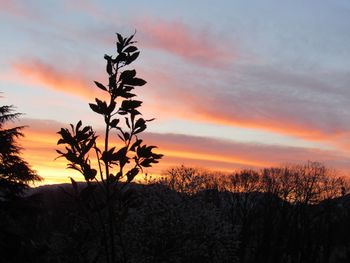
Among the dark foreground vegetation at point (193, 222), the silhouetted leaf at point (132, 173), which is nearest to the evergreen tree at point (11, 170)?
the dark foreground vegetation at point (193, 222)

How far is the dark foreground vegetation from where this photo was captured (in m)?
13.8

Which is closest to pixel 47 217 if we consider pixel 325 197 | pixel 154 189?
pixel 325 197

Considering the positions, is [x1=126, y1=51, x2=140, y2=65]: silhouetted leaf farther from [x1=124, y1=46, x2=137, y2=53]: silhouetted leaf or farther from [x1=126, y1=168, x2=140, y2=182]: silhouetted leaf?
[x1=126, y1=168, x2=140, y2=182]: silhouetted leaf

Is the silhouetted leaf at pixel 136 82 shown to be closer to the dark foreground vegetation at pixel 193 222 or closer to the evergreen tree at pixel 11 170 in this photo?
the dark foreground vegetation at pixel 193 222

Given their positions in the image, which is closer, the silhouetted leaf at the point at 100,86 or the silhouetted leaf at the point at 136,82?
the silhouetted leaf at the point at 100,86

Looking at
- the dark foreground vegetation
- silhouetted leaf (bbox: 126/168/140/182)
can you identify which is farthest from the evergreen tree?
silhouetted leaf (bbox: 126/168/140/182)

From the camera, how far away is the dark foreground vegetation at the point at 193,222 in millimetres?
13812

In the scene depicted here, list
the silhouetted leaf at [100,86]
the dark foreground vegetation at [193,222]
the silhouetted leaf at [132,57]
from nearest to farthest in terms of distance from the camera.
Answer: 1. the silhouetted leaf at [100,86]
2. the silhouetted leaf at [132,57]
3. the dark foreground vegetation at [193,222]

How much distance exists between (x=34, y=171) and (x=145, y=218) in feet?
41.3

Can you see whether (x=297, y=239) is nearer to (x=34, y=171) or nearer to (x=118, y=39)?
(x=34, y=171)

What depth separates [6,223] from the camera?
16969mm

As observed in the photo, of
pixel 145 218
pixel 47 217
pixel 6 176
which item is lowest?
pixel 47 217

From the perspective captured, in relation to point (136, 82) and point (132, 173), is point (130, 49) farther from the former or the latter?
point (132, 173)

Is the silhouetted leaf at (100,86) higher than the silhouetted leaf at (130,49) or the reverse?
the reverse
